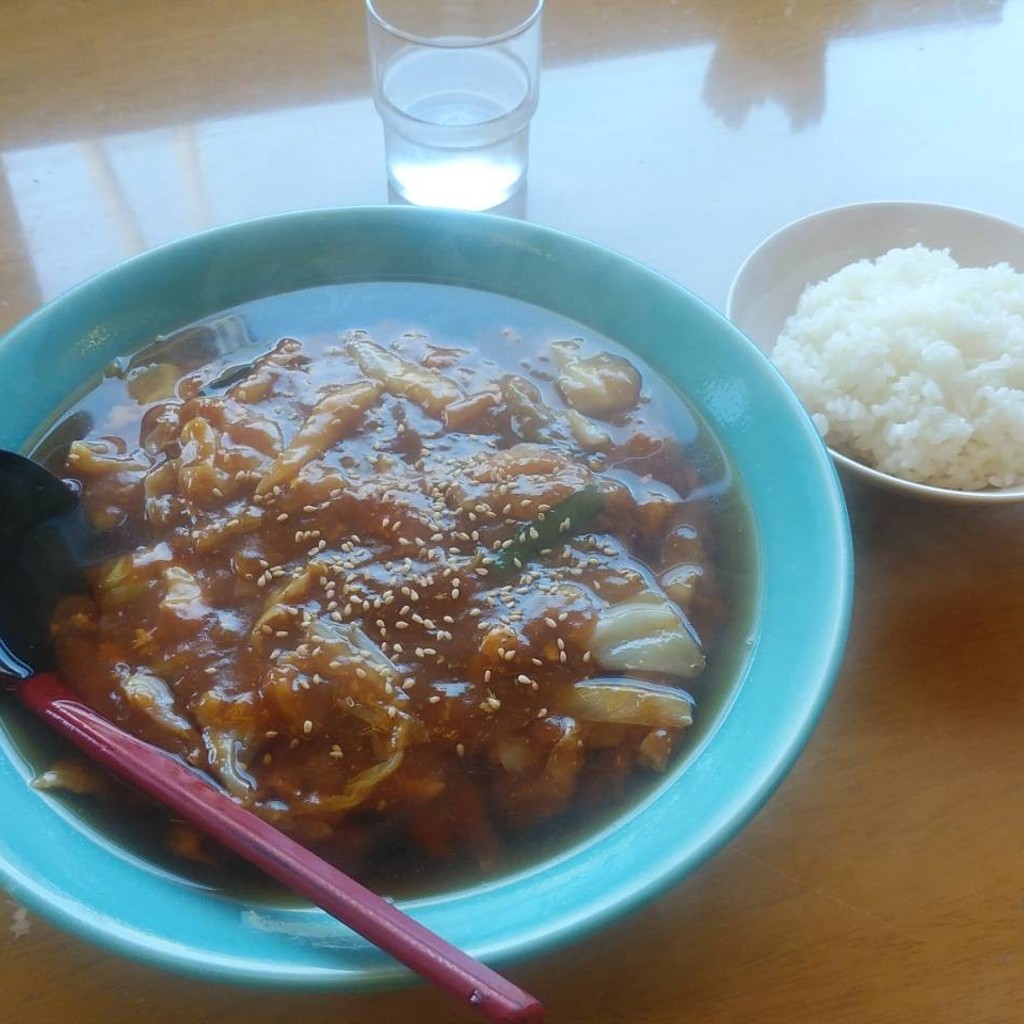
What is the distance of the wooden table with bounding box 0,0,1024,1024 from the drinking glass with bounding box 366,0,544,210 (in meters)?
0.13

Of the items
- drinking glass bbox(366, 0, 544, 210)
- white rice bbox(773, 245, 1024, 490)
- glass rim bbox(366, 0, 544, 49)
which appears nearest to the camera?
white rice bbox(773, 245, 1024, 490)

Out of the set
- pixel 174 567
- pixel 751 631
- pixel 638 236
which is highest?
pixel 638 236

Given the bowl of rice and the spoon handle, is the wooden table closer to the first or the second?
the bowl of rice

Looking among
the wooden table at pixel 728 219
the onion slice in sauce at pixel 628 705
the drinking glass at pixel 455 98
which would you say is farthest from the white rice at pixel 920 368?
the drinking glass at pixel 455 98

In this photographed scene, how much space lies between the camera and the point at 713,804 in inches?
47.8

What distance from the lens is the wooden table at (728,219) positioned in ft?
4.14

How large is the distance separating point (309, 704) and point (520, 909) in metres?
Result: 0.39

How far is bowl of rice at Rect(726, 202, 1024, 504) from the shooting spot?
1646mm

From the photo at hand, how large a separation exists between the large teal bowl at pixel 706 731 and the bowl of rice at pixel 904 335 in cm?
21

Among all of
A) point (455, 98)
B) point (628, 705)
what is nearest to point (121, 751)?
point (628, 705)

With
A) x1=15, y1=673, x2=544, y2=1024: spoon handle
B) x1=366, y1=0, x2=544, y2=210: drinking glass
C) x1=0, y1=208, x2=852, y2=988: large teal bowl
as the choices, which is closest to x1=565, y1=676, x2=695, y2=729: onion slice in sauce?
x1=0, y1=208, x2=852, y2=988: large teal bowl

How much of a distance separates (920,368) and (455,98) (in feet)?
3.72

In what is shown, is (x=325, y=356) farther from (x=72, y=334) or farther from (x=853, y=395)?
(x=853, y=395)

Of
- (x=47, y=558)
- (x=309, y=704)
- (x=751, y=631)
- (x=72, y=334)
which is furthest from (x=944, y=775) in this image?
(x=72, y=334)
